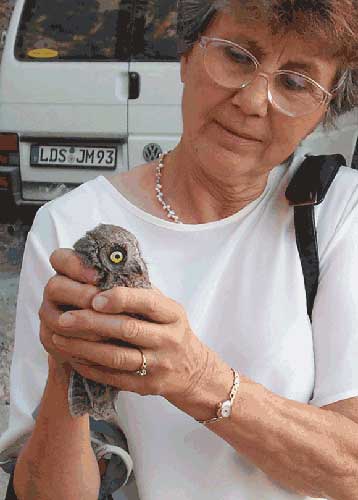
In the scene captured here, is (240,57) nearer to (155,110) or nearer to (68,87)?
(155,110)

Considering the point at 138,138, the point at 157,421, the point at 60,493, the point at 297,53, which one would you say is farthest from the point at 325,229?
the point at 138,138

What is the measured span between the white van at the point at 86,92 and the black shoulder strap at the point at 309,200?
4.39 metres

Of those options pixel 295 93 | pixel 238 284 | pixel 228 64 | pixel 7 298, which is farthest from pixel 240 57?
pixel 7 298

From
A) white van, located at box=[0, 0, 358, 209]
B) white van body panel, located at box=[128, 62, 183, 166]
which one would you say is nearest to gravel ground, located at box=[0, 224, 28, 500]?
white van, located at box=[0, 0, 358, 209]

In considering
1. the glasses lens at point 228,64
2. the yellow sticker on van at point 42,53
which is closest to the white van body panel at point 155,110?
the yellow sticker on van at point 42,53

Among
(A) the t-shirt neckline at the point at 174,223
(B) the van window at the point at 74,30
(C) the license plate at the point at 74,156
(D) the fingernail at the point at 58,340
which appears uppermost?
(D) the fingernail at the point at 58,340

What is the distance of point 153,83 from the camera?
6.39m

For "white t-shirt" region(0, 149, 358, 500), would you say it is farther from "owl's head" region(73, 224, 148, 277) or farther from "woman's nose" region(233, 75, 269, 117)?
"owl's head" region(73, 224, 148, 277)

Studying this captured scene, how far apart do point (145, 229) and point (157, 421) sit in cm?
44

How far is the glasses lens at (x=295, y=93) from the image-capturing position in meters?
1.84

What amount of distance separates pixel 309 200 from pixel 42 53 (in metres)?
5.16

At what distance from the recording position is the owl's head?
1345 mm

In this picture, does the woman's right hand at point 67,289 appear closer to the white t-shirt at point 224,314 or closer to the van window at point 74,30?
the white t-shirt at point 224,314

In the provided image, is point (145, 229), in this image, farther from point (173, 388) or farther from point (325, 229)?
point (173, 388)
